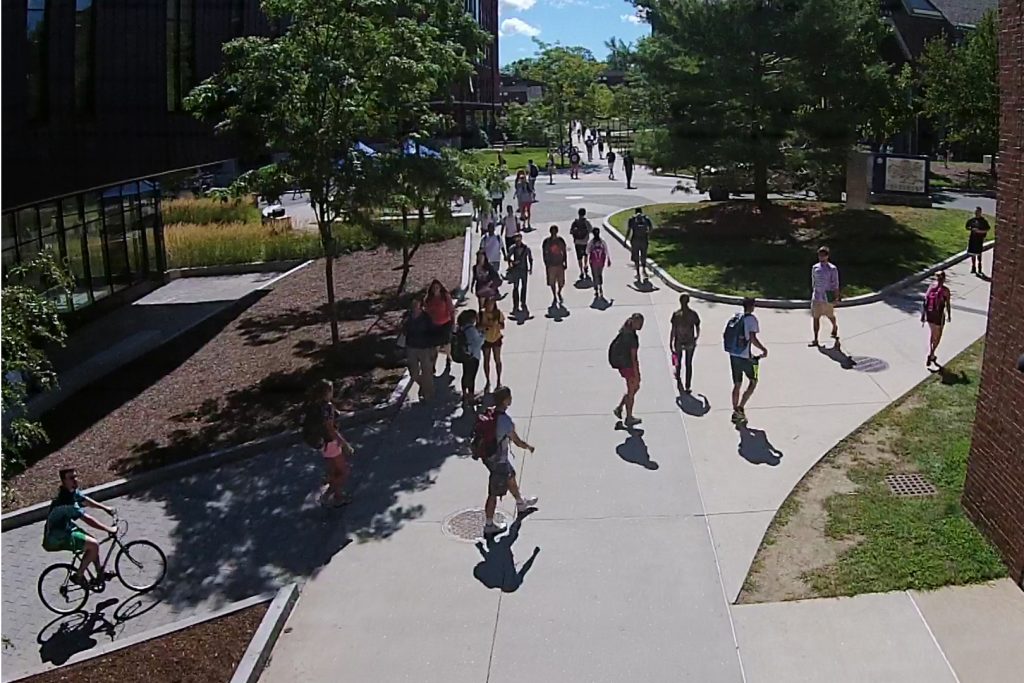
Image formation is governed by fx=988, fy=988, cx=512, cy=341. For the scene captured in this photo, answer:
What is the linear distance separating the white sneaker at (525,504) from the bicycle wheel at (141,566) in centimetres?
337

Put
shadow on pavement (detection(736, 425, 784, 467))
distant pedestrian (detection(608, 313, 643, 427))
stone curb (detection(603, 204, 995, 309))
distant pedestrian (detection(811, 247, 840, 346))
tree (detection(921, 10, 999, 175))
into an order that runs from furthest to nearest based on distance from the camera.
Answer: tree (detection(921, 10, 999, 175)) → stone curb (detection(603, 204, 995, 309)) → distant pedestrian (detection(811, 247, 840, 346)) → distant pedestrian (detection(608, 313, 643, 427)) → shadow on pavement (detection(736, 425, 784, 467))

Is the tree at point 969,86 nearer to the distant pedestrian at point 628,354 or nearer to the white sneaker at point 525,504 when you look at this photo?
the distant pedestrian at point 628,354

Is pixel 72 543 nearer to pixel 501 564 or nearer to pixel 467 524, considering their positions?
pixel 467 524

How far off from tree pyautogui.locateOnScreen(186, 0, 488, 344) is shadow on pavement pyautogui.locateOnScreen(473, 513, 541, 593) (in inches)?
255

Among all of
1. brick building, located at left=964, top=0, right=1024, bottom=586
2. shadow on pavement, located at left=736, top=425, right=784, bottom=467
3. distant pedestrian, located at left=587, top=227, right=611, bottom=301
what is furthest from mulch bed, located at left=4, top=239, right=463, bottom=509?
brick building, located at left=964, top=0, right=1024, bottom=586

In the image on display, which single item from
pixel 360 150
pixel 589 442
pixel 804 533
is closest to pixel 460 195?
pixel 360 150

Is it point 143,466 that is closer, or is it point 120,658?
point 120,658

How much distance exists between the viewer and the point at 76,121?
15461 millimetres

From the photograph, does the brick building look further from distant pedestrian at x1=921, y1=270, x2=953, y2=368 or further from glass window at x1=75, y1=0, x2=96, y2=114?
glass window at x1=75, y1=0, x2=96, y2=114

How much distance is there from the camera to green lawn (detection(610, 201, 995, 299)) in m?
Result: 19.5

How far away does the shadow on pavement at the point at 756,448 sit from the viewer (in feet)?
35.2

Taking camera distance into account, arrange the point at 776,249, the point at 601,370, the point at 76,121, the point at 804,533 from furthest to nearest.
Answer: the point at 776,249 < the point at 76,121 < the point at 601,370 < the point at 804,533

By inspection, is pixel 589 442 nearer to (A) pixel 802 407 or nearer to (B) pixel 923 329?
(A) pixel 802 407

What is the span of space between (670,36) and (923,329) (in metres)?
12.6
